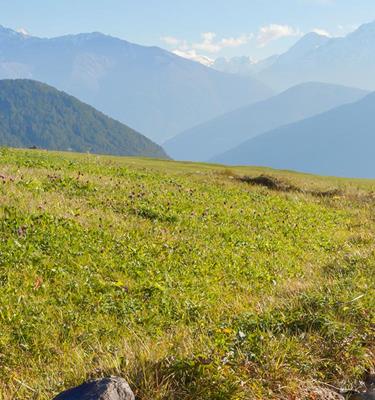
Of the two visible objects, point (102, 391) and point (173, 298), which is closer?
point (102, 391)

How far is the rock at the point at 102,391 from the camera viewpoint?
15.1ft

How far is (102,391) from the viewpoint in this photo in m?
4.65

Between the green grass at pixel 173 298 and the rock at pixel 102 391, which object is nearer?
the rock at pixel 102 391

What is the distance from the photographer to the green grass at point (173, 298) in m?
5.67

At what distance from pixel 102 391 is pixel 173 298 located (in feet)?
15.3

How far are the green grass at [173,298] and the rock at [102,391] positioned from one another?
0.40 m

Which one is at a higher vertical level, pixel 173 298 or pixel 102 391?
pixel 102 391

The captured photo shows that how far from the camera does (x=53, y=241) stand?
1091cm

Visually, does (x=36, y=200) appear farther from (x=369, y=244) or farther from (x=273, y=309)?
(x=369, y=244)

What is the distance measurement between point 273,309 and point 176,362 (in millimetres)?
3158

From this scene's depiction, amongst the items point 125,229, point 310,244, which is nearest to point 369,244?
point 310,244

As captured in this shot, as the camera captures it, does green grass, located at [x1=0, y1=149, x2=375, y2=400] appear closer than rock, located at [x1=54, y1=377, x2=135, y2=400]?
No

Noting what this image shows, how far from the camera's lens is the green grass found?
567 centimetres

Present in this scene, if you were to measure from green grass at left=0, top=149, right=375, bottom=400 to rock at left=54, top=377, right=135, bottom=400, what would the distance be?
40 cm
